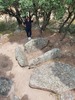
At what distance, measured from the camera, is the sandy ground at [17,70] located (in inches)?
889

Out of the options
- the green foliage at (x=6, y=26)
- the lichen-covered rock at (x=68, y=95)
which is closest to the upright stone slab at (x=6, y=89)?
the lichen-covered rock at (x=68, y=95)

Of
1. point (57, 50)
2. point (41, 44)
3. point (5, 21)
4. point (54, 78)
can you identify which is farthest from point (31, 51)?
point (5, 21)

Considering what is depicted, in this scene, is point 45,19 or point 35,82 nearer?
point 35,82

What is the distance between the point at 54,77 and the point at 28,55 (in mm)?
4513

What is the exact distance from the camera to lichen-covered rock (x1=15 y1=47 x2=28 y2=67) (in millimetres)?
25330

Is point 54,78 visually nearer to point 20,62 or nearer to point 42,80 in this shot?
point 42,80

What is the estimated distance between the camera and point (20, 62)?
2547 cm

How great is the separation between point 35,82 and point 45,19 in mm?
9151

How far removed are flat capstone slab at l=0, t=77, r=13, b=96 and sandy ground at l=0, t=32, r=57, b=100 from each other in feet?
1.68

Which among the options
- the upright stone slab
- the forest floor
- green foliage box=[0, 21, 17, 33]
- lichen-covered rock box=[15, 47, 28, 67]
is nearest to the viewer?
the forest floor

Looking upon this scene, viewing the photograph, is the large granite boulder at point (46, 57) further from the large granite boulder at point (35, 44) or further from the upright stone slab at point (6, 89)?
the upright stone slab at point (6, 89)

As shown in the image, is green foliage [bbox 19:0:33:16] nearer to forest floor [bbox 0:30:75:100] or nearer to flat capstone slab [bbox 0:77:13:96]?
forest floor [bbox 0:30:75:100]

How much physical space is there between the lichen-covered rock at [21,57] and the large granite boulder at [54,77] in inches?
60.7

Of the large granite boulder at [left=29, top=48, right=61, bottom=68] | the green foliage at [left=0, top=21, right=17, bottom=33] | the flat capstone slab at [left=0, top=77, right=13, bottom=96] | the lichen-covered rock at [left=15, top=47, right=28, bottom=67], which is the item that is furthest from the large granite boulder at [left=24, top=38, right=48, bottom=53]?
the green foliage at [left=0, top=21, right=17, bottom=33]
